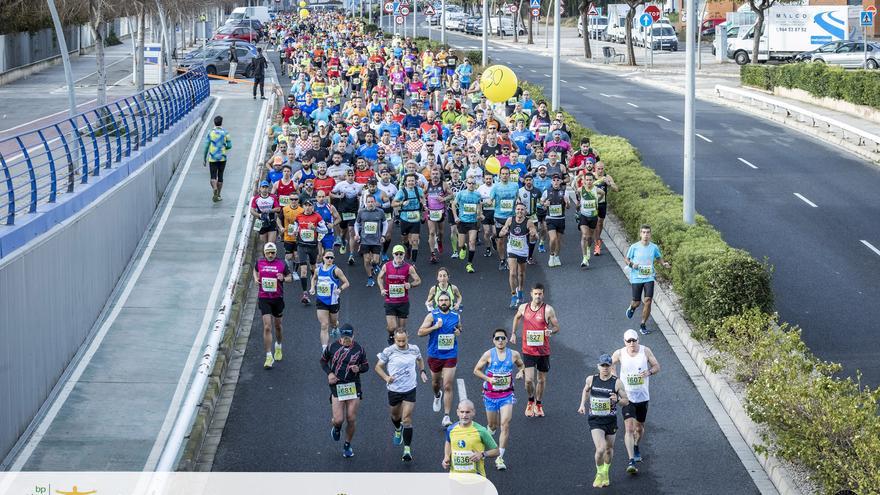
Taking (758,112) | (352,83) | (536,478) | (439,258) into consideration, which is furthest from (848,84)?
(536,478)

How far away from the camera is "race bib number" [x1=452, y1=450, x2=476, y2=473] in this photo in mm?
11547

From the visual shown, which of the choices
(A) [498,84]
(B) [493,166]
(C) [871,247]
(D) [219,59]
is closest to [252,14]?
(D) [219,59]

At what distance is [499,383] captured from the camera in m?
13.4

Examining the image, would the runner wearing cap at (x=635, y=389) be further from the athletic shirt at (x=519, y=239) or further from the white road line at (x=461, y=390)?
the athletic shirt at (x=519, y=239)

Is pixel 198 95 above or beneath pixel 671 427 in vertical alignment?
above

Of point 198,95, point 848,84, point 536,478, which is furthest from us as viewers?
point 848,84

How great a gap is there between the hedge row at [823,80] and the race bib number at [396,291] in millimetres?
25891

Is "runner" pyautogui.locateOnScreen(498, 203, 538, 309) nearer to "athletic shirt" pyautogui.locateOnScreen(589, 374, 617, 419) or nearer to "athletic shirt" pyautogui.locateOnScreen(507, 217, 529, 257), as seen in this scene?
"athletic shirt" pyautogui.locateOnScreen(507, 217, 529, 257)

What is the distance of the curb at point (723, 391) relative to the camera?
41.4 ft

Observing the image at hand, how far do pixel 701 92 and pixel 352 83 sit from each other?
1497 centimetres

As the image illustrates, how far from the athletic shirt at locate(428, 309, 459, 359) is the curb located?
10.8 ft

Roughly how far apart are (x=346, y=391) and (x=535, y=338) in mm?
2398

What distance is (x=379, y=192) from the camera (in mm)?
21312

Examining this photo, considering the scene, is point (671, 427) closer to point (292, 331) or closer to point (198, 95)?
point (292, 331)
